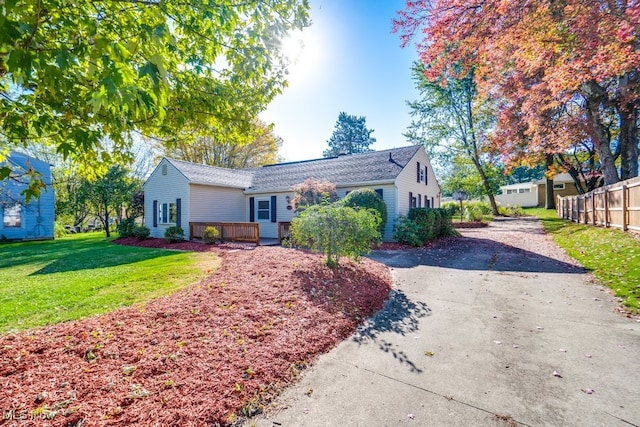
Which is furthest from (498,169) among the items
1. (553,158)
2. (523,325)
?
(523,325)

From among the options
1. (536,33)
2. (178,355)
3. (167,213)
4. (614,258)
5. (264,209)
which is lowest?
(178,355)

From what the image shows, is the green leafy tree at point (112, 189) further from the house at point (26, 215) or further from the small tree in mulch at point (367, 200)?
the small tree in mulch at point (367, 200)

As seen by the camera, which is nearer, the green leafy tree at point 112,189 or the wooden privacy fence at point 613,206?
the wooden privacy fence at point 613,206

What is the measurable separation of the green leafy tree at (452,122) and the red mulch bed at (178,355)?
2799 cm

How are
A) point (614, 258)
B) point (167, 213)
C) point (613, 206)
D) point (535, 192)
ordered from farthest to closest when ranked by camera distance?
point (535, 192) → point (167, 213) → point (613, 206) → point (614, 258)

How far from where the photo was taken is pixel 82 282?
22.5 feet

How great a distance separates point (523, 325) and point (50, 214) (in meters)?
25.9

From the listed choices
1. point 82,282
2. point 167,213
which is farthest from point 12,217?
point 82,282

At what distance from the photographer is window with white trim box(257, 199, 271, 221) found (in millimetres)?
17875

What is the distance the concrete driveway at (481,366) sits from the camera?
2611mm

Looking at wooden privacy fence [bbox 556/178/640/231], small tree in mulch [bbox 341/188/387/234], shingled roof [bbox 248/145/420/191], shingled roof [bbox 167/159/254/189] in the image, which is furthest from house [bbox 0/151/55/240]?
wooden privacy fence [bbox 556/178/640/231]

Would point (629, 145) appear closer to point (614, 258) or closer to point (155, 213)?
point (614, 258)

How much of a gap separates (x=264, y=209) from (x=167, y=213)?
5640mm

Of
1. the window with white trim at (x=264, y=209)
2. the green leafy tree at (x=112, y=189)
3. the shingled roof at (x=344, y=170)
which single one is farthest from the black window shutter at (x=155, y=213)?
the window with white trim at (x=264, y=209)
